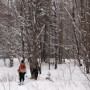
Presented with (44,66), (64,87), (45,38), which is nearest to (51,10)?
(45,38)

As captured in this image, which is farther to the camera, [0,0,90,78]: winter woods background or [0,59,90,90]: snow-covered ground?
[0,0,90,78]: winter woods background

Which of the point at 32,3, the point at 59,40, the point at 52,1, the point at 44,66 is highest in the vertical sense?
the point at 52,1

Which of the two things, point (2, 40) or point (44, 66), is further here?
point (2, 40)

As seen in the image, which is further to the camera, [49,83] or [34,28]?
[34,28]

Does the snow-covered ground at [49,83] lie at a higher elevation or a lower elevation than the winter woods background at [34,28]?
lower

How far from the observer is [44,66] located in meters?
31.1

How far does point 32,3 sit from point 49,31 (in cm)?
1584

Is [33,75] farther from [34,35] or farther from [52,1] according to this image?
[52,1]

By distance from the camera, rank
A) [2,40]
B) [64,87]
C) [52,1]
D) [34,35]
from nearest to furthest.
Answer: [64,87]
[34,35]
[52,1]
[2,40]

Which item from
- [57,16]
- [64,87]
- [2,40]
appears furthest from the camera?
[2,40]

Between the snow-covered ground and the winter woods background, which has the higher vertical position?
the winter woods background

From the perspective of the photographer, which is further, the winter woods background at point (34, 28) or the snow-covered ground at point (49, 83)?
the winter woods background at point (34, 28)

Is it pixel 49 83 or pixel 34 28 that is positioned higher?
pixel 34 28

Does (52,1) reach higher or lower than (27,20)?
higher
